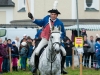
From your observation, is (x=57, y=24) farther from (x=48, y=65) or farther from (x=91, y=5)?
(x=91, y=5)

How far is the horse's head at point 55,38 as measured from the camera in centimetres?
1538

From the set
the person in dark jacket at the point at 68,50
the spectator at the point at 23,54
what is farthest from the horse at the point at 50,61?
the person in dark jacket at the point at 68,50

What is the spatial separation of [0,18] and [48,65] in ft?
111

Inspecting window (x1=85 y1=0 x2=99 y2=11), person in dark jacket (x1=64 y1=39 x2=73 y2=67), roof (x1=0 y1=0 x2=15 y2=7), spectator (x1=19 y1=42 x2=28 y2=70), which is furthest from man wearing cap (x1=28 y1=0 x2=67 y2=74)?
roof (x1=0 y1=0 x2=15 y2=7)

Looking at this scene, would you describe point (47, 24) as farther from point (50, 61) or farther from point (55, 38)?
point (55, 38)

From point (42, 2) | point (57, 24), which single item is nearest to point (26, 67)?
point (57, 24)

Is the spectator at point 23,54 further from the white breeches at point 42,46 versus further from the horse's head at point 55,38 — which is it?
the horse's head at point 55,38

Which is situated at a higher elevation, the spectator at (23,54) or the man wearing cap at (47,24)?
the man wearing cap at (47,24)

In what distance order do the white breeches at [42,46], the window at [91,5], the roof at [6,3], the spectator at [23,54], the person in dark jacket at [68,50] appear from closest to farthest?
the white breeches at [42,46] → the spectator at [23,54] → the person in dark jacket at [68,50] → the window at [91,5] → the roof at [6,3]

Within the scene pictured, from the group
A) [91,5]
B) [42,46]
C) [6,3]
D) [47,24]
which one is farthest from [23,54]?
[6,3]

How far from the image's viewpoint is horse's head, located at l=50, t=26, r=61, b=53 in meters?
15.4

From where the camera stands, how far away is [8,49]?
2759cm

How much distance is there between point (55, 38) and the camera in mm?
15703

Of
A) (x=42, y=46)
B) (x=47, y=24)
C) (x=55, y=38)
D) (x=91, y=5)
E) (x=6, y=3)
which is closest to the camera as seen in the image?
(x=55, y=38)
